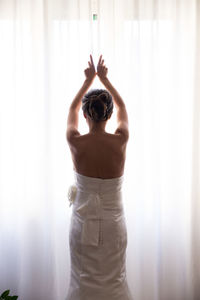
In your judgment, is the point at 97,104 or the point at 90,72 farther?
the point at 90,72

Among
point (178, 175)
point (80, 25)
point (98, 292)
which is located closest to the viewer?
point (98, 292)

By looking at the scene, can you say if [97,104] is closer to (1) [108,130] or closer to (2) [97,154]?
(2) [97,154]

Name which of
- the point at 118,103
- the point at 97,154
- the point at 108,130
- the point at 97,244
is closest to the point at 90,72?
the point at 118,103

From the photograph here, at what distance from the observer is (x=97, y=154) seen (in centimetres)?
145

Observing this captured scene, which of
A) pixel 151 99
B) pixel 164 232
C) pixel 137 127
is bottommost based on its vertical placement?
pixel 164 232

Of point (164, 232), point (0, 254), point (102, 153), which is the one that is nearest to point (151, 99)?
point (102, 153)

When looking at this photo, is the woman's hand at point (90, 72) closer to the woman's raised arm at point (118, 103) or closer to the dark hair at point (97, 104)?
the woman's raised arm at point (118, 103)

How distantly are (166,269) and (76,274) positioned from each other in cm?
74

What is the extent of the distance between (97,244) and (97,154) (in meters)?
0.44

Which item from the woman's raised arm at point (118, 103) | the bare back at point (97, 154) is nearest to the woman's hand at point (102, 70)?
the woman's raised arm at point (118, 103)

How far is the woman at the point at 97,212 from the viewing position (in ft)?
4.72

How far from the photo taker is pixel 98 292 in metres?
1.43

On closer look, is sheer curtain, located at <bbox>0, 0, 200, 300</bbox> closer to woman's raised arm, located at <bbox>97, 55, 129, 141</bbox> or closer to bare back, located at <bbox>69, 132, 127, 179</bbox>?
woman's raised arm, located at <bbox>97, 55, 129, 141</bbox>

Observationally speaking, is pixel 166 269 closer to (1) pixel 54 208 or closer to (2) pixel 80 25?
(1) pixel 54 208
